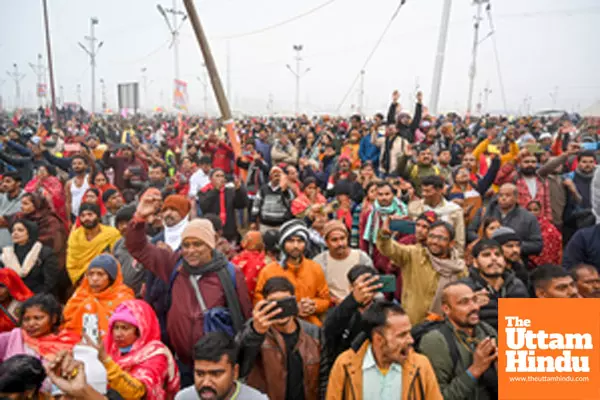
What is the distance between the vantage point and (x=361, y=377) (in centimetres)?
236

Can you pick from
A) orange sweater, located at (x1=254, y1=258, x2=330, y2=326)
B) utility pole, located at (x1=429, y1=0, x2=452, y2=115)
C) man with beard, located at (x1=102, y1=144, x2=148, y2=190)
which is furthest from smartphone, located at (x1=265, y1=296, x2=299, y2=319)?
utility pole, located at (x1=429, y1=0, x2=452, y2=115)

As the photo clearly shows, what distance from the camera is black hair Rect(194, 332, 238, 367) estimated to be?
2.19 meters

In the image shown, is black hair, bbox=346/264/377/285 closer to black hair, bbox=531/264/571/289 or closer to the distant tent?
black hair, bbox=531/264/571/289

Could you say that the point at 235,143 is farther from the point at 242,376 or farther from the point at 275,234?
the point at 242,376

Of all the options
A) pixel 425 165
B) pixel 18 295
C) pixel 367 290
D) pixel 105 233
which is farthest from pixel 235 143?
pixel 367 290

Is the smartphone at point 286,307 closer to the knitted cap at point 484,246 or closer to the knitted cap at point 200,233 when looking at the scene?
the knitted cap at point 200,233

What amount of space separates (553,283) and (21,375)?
3258 millimetres

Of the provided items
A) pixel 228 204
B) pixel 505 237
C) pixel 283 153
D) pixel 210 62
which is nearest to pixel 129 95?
pixel 283 153

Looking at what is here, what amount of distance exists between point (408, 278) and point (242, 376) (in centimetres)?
163

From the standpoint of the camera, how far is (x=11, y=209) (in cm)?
575

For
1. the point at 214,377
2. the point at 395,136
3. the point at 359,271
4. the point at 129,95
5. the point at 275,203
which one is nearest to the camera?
the point at 214,377

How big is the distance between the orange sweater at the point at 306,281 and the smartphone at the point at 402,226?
69cm

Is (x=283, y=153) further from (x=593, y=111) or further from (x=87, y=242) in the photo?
(x=593, y=111)

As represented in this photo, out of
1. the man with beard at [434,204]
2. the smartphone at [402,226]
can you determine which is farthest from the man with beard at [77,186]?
the smartphone at [402,226]
